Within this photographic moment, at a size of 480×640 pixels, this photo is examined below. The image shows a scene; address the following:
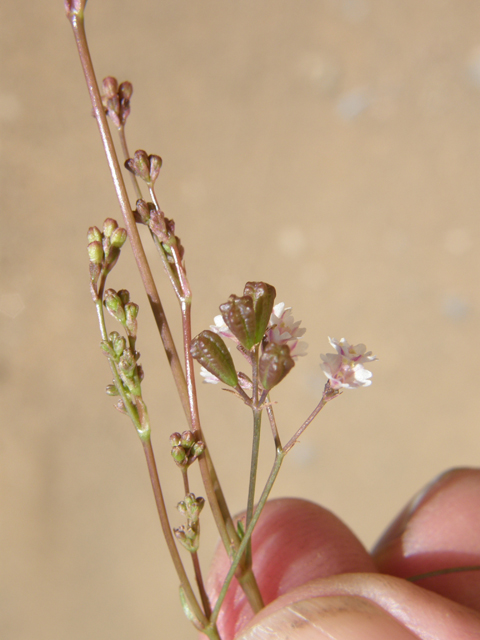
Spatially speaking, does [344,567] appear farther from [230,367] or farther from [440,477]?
[230,367]

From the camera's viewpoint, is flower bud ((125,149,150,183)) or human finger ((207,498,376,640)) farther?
human finger ((207,498,376,640))

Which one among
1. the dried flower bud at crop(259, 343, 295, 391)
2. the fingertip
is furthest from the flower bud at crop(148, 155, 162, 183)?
the fingertip

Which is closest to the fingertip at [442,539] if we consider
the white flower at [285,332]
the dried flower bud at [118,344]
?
the white flower at [285,332]

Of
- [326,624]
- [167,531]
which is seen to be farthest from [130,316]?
[326,624]

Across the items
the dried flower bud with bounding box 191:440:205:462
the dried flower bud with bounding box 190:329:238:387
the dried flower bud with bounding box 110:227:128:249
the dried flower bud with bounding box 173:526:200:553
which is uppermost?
the dried flower bud with bounding box 110:227:128:249

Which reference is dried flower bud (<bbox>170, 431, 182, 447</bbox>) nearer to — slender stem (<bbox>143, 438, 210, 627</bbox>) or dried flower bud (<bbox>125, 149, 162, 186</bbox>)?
slender stem (<bbox>143, 438, 210, 627</bbox>)

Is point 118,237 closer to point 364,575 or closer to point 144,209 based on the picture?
point 144,209
